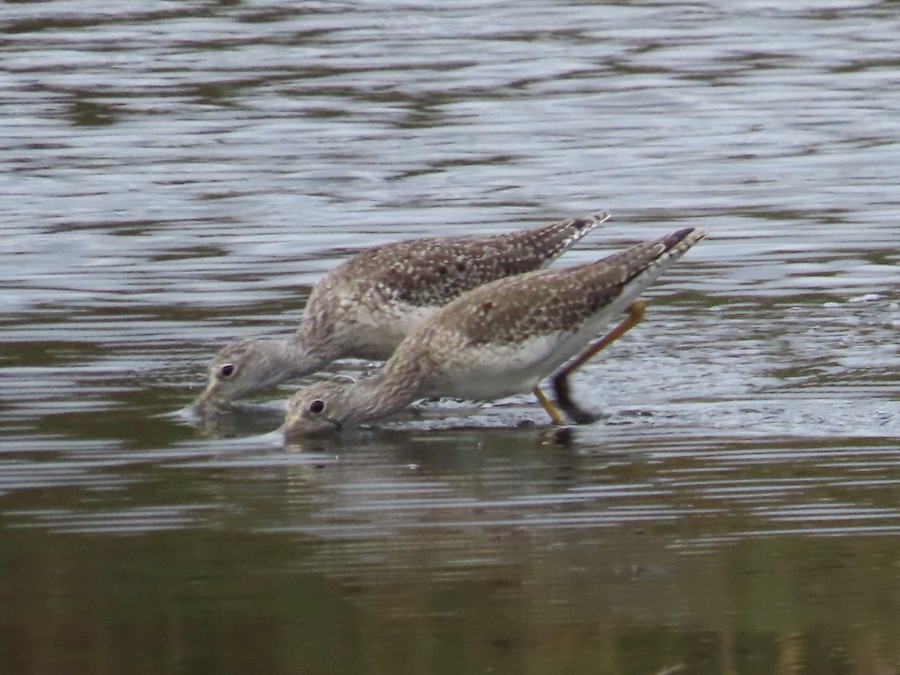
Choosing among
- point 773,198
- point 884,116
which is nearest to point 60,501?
point 773,198

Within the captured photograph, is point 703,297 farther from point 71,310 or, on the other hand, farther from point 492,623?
point 492,623

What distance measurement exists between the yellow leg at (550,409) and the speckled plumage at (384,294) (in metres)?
1.14

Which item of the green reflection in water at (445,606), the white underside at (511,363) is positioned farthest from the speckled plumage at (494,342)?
the green reflection in water at (445,606)

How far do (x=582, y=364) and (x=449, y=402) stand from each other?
2.35 ft

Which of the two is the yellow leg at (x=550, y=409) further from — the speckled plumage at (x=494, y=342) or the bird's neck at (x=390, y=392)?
the bird's neck at (x=390, y=392)

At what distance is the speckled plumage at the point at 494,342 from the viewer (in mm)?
10992

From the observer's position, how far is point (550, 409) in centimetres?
1112

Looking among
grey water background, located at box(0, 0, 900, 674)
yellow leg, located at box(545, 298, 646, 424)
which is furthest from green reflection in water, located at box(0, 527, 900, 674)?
yellow leg, located at box(545, 298, 646, 424)

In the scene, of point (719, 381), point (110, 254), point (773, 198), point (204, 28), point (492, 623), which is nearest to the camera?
point (492, 623)

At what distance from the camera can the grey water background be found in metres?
7.64

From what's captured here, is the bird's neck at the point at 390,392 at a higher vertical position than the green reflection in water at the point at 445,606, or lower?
lower

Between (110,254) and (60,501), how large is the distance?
5.72 metres

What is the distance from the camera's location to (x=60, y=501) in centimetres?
930

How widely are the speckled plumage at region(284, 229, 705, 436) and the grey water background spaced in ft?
0.65
